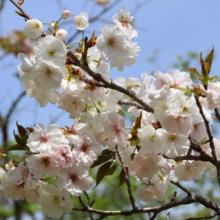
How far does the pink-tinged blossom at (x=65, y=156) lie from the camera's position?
3.39ft

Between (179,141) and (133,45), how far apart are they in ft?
1.45

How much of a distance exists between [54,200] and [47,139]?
282mm

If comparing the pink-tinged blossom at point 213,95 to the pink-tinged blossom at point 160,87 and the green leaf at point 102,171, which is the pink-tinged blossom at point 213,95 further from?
the green leaf at point 102,171

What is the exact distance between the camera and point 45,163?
1061 millimetres

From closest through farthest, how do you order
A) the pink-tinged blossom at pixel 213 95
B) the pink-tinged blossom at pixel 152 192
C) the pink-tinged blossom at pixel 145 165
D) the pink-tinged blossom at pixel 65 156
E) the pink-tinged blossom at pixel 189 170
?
1. the pink-tinged blossom at pixel 213 95
2. the pink-tinged blossom at pixel 65 156
3. the pink-tinged blossom at pixel 145 165
4. the pink-tinged blossom at pixel 189 170
5. the pink-tinged blossom at pixel 152 192

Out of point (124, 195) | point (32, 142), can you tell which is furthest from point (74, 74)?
point (124, 195)

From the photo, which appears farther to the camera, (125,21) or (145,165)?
(125,21)

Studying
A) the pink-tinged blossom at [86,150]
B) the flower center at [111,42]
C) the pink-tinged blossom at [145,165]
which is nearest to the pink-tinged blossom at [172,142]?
the pink-tinged blossom at [145,165]

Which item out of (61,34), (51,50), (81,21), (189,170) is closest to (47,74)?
(51,50)

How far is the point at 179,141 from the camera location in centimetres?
98

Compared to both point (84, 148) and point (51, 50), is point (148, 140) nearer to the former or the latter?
point (84, 148)

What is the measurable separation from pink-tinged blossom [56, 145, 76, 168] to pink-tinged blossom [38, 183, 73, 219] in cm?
12

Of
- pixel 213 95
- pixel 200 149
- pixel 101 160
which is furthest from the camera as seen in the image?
pixel 101 160

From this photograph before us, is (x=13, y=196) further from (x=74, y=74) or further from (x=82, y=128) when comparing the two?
(x=74, y=74)
